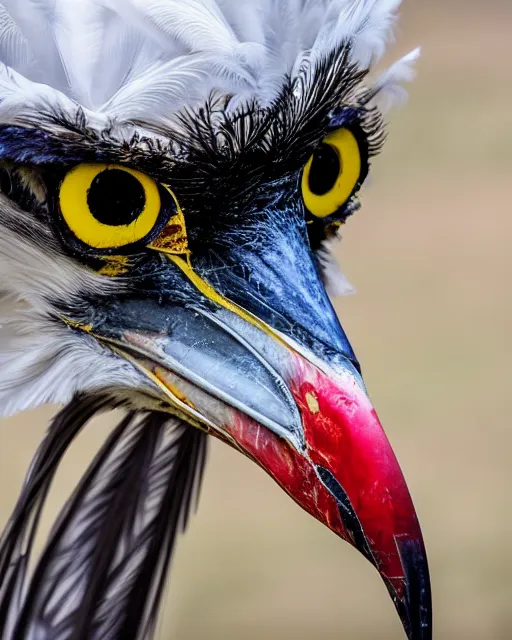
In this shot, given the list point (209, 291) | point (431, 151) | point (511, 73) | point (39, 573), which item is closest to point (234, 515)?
point (39, 573)

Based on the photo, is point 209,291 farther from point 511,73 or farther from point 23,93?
point 511,73

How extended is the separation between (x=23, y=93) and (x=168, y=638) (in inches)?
145

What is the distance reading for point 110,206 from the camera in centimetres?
167

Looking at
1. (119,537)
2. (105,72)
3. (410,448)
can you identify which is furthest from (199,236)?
(410,448)

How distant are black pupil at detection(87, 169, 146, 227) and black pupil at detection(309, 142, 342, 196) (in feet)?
1.09

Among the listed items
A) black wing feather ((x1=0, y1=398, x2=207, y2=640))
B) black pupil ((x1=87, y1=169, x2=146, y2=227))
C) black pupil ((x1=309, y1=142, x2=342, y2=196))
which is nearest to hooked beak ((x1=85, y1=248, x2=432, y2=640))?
black pupil ((x1=87, y1=169, x2=146, y2=227))

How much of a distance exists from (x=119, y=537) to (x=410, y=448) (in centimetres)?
381

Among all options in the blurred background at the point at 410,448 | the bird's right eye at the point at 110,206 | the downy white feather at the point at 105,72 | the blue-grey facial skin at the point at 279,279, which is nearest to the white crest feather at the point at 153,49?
the downy white feather at the point at 105,72

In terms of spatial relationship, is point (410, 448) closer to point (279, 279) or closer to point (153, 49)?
point (279, 279)

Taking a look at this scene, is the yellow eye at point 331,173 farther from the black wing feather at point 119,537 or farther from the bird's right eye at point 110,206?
the black wing feather at point 119,537

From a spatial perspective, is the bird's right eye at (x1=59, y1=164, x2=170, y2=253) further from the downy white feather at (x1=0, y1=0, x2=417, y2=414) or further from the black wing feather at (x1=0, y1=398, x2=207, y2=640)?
the black wing feather at (x1=0, y1=398, x2=207, y2=640)

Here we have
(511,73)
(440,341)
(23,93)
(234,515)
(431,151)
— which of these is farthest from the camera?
(511,73)

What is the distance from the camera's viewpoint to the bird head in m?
1.57

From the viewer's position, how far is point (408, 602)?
5.15 ft
